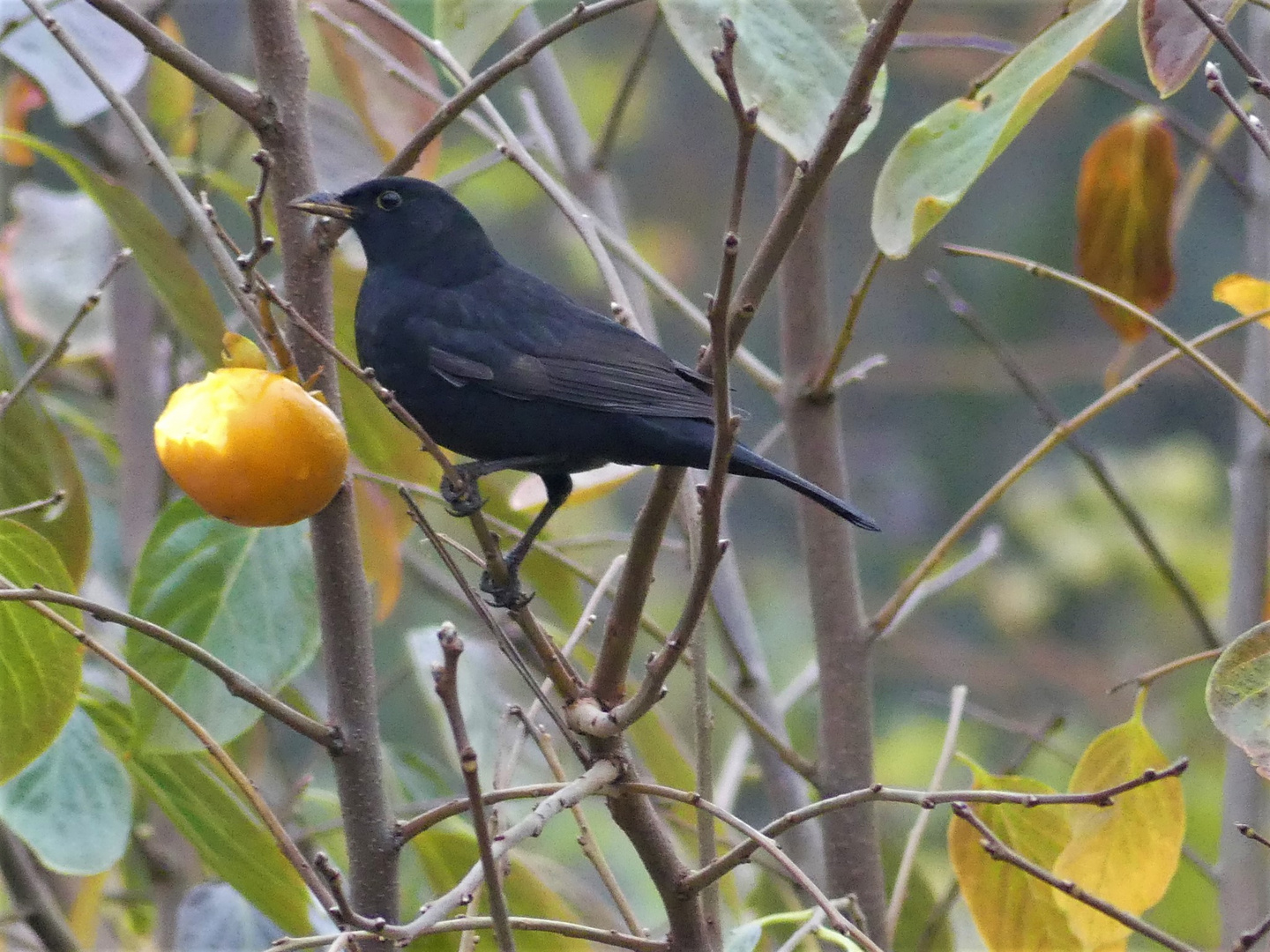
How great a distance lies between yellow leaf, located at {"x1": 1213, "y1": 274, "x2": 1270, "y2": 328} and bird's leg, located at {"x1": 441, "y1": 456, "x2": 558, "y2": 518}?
0.74 meters

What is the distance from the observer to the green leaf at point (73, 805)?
1.47m

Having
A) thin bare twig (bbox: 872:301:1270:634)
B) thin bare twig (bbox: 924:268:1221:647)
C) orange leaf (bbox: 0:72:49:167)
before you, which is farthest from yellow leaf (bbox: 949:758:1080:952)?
orange leaf (bbox: 0:72:49:167)

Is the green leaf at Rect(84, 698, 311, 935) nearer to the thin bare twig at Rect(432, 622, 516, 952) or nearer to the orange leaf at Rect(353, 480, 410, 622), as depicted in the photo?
the orange leaf at Rect(353, 480, 410, 622)

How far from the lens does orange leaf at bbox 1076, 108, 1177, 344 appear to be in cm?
185

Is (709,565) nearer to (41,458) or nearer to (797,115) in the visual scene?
(797,115)

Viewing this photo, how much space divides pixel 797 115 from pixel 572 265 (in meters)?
4.95

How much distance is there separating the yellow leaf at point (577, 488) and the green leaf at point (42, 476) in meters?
0.52

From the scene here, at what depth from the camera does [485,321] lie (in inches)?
84.2

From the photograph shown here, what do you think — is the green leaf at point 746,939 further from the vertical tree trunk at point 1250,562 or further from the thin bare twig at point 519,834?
the vertical tree trunk at point 1250,562

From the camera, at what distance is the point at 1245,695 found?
1.10m

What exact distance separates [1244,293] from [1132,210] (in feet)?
1.72

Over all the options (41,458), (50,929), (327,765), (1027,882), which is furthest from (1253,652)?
(327,765)

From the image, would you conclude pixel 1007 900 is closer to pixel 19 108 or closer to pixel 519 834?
pixel 519 834

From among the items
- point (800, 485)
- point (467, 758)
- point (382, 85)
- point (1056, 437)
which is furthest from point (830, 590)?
point (467, 758)
